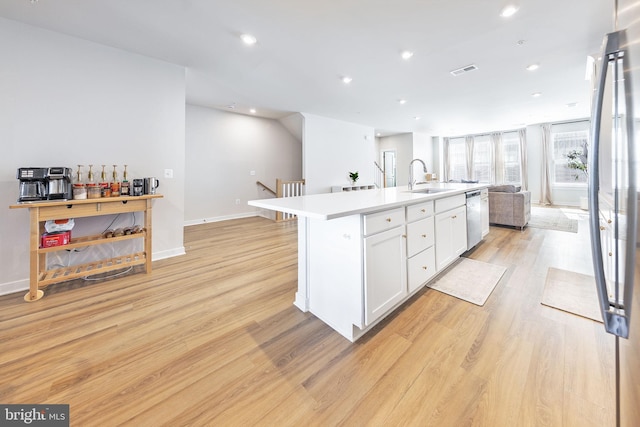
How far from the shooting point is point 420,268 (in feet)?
6.81

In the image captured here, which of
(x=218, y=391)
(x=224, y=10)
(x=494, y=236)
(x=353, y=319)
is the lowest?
(x=218, y=391)

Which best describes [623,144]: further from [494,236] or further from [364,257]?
[494,236]

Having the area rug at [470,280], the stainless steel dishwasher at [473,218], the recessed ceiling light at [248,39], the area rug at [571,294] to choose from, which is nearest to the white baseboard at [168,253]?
the recessed ceiling light at [248,39]

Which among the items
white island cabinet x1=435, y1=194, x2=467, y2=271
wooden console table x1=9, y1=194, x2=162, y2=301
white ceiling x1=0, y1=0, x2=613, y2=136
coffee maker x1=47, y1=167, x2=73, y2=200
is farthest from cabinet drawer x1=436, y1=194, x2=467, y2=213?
coffee maker x1=47, y1=167, x2=73, y2=200

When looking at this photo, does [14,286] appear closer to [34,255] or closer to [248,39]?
[34,255]

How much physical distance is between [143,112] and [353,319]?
345 cm

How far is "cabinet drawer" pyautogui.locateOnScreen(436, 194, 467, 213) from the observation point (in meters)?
2.36

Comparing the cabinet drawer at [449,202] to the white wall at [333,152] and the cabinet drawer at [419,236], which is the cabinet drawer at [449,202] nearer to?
the cabinet drawer at [419,236]

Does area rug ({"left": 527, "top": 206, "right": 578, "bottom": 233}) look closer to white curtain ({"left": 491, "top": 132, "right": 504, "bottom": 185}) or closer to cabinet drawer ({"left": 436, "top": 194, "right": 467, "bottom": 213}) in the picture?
white curtain ({"left": 491, "top": 132, "right": 504, "bottom": 185})

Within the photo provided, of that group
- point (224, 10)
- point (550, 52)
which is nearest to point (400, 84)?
point (550, 52)

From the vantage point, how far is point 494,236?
4.05 meters

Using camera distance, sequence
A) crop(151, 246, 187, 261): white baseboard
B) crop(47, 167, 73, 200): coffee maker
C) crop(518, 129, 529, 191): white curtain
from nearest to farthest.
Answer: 1. crop(47, 167, 73, 200): coffee maker
2. crop(151, 246, 187, 261): white baseboard
3. crop(518, 129, 529, 191): white curtain

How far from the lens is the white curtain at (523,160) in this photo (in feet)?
26.3

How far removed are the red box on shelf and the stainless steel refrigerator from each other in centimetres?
362
